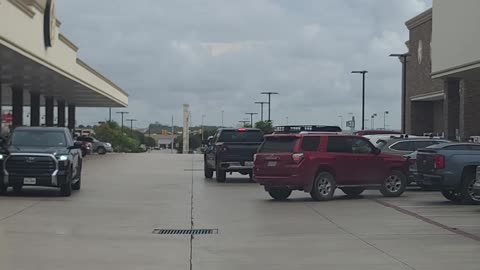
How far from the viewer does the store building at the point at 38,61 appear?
29.4m

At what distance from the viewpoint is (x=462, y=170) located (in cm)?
1880

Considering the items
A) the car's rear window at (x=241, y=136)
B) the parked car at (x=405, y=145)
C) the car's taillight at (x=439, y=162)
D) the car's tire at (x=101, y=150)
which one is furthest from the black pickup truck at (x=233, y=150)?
the car's tire at (x=101, y=150)

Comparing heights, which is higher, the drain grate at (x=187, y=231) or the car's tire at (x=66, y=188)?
the car's tire at (x=66, y=188)

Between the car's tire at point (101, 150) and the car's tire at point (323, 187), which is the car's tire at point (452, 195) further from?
the car's tire at point (101, 150)

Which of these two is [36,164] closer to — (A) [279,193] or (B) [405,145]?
(A) [279,193]

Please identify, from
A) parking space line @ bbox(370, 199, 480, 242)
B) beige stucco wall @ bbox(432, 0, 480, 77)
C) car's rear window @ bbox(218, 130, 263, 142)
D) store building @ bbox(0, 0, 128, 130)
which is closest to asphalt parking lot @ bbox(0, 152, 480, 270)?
parking space line @ bbox(370, 199, 480, 242)

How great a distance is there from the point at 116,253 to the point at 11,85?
40724 mm

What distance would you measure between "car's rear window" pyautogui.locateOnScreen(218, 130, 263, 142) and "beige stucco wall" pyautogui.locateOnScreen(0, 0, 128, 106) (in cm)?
886

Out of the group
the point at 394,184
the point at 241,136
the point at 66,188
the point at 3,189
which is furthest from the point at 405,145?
the point at 3,189

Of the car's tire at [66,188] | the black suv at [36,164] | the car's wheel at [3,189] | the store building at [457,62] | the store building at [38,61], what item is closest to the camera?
the black suv at [36,164]

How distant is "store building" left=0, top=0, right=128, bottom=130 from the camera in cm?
2939

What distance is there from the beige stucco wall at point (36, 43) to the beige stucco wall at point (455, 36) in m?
18.7

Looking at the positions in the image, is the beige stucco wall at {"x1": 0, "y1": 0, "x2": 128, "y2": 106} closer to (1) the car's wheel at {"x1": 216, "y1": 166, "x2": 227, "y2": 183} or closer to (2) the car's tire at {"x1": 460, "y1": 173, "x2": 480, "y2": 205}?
(1) the car's wheel at {"x1": 216, "y1": 166, "x2": 227, "y2": 183}

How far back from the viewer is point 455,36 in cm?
3372
